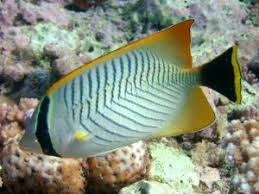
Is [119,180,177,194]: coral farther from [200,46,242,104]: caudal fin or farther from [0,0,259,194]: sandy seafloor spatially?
[200,46,242,104]: caudal fin

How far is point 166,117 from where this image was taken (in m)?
1.88

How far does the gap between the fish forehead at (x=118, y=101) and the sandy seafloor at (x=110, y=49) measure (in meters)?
1.68

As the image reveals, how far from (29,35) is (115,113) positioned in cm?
396

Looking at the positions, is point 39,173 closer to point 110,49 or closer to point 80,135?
point 80,135

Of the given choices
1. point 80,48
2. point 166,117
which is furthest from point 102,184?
point 80,48

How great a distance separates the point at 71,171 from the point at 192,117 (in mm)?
1762

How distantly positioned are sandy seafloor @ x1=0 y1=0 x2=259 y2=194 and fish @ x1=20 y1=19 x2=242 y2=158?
1638mm

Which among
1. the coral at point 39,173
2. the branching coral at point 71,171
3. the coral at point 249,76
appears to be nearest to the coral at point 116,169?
the branching coral at point 71,171

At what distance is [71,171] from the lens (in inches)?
135

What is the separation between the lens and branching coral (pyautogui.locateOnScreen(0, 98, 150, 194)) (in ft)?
11.0

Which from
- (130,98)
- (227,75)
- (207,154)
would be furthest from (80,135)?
(207,154)

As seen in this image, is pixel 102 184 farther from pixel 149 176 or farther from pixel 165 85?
pixel 165 85

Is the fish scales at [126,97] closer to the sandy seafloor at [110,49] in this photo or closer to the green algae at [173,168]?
the sandy seafloor at [110,49]

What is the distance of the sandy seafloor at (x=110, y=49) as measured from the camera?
3.47m
